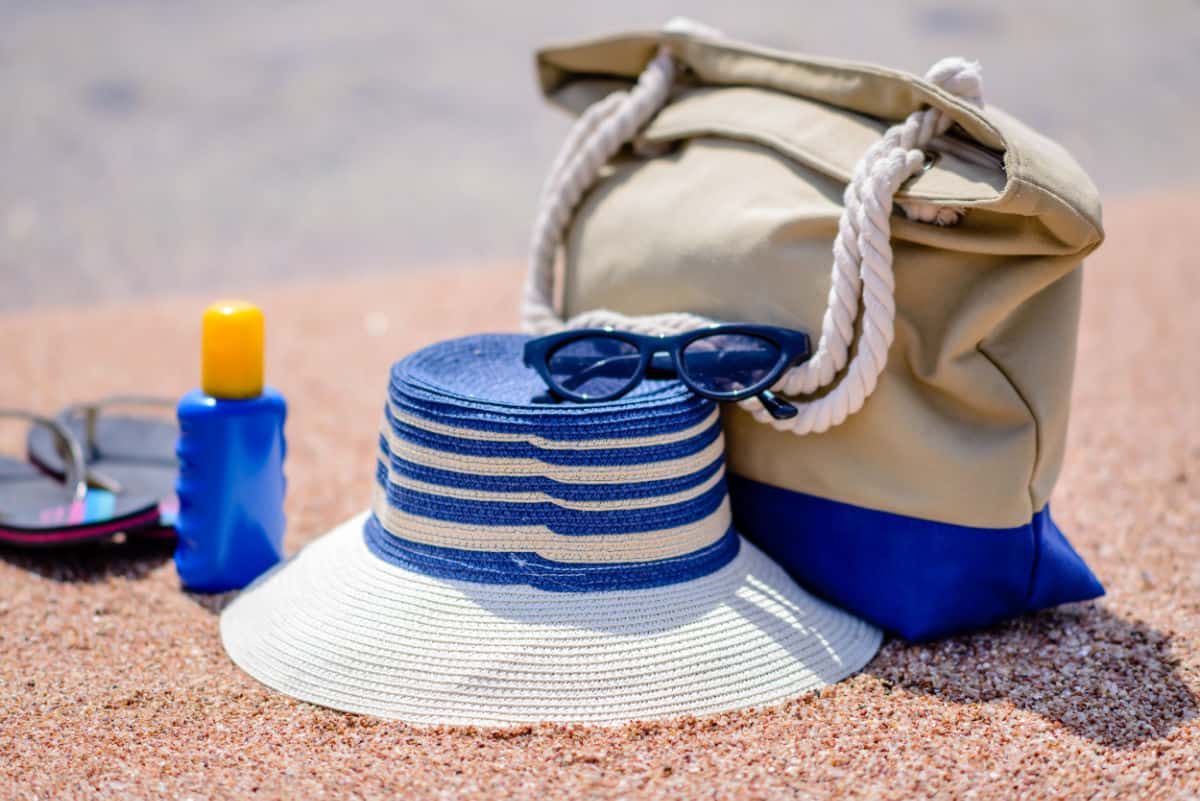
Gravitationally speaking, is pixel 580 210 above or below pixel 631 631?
above

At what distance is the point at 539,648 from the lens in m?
1.64

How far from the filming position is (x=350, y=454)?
9.75ft

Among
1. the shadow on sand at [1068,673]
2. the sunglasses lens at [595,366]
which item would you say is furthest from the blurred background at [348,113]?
the shadow on sand at [1068,673]

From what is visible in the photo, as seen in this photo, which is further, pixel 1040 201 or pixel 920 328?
pixel 920 328

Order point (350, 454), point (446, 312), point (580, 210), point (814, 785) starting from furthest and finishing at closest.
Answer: point (446, 312), point (350, 454), point (580, 210), point (814, 785)

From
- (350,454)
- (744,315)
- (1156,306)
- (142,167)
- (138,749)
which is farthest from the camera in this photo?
(142,167)

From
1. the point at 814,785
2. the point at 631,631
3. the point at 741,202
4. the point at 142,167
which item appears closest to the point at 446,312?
the point at 741,202

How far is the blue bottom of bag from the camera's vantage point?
5.85 feet

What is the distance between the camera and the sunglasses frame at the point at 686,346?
1769 mm

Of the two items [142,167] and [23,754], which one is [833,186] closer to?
[23,754]

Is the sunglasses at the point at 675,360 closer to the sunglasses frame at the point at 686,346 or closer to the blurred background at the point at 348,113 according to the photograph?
the sunglasses frame at the point at 686,346

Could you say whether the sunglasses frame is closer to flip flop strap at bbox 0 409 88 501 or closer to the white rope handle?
the white rope handle

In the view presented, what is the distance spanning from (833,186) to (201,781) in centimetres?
115

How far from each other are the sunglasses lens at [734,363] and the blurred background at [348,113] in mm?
4181
